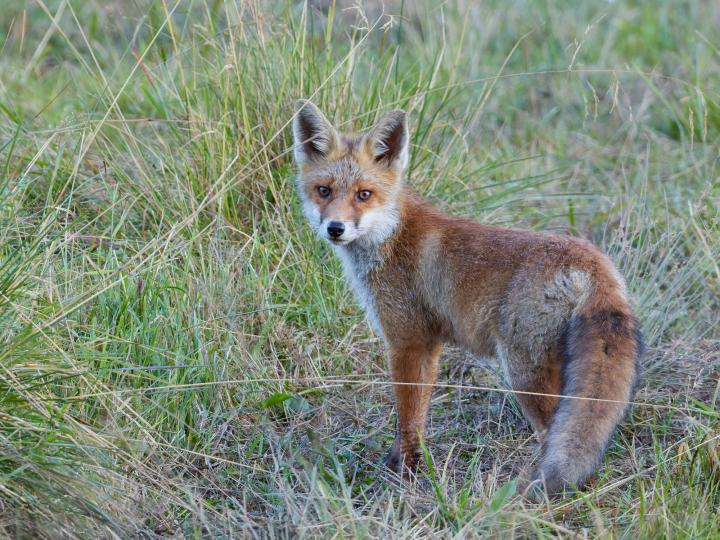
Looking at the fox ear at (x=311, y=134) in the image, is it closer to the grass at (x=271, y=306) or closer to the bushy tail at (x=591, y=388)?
the grass at (x=271, y=306)

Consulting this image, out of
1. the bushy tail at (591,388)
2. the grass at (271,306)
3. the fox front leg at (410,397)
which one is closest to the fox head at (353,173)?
the grass at (271,306)

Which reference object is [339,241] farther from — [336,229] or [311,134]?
[311,134]

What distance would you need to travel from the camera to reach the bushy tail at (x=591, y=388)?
133 inches

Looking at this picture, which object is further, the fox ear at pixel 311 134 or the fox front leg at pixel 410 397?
the fox ear at pixel 311 134

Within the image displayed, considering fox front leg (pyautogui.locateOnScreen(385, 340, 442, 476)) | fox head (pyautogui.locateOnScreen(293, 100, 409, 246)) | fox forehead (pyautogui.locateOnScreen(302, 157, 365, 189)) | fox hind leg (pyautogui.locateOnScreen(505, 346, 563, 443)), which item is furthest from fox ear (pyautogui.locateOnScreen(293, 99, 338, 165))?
fox hind leg (pyautogui.locateOnScreen(505, 346, 563, 443))

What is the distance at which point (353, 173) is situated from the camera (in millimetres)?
4801

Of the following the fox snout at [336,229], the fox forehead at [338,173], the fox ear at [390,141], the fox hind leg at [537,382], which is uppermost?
the fox ear at [390,141]

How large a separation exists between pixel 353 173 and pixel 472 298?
1.05m

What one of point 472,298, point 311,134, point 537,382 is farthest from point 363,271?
point 537,382

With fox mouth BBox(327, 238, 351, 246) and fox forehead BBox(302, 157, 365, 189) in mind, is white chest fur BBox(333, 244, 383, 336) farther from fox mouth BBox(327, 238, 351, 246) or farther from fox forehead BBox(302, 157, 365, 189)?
fox forehead BBox(302, 157, 365, 189)

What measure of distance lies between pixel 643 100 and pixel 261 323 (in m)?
4.18

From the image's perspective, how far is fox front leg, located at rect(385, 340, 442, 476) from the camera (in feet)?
14.4

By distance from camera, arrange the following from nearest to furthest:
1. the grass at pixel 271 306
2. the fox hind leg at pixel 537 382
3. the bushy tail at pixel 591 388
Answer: the bushy tail at pixel 591 388
the grass at pixel 271 306
the fox hind leg at pixel 537 382

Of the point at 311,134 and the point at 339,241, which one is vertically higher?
the point at 311,134
